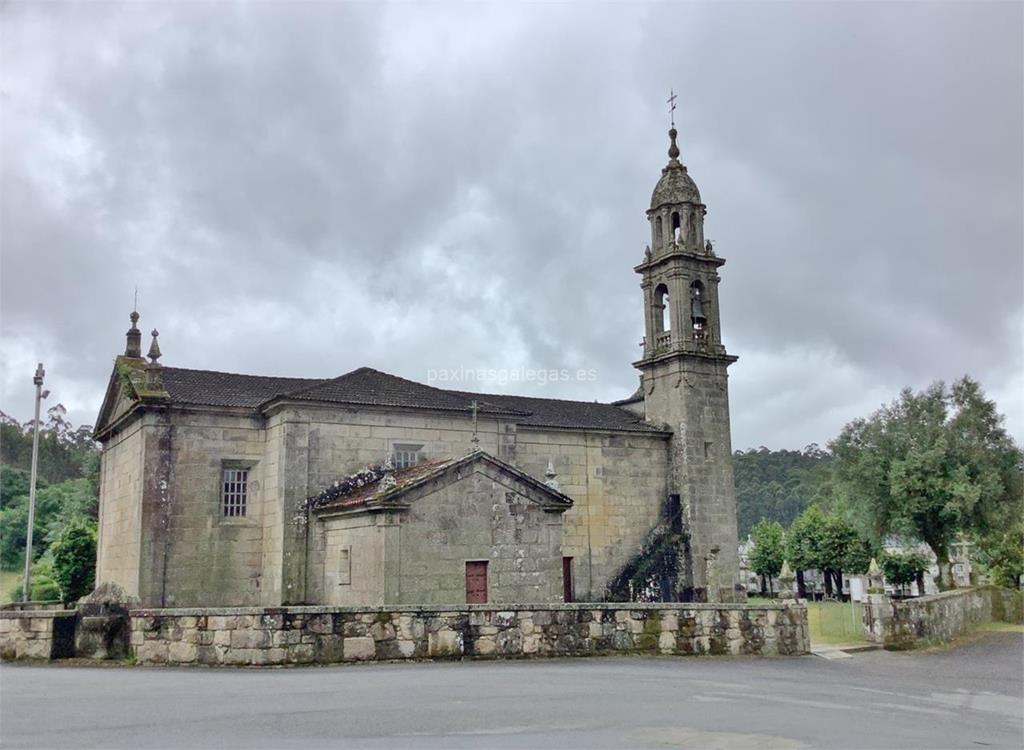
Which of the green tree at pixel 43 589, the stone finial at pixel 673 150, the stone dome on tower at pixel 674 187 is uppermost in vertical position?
the stone finial at pixel 673 150

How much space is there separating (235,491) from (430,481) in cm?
772

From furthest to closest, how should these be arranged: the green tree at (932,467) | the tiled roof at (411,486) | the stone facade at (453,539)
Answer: the green tree at (932,467), the tiled roof at (411,486), the stone facade at (453,539)

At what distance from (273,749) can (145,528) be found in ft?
60.1

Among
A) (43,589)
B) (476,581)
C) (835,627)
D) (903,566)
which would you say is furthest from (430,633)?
(903,566)

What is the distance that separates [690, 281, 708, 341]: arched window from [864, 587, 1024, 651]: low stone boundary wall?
13.3m

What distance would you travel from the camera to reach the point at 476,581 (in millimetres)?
22422

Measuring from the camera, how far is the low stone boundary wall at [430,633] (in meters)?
14.4

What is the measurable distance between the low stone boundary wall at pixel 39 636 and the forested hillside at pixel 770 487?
3589 inches

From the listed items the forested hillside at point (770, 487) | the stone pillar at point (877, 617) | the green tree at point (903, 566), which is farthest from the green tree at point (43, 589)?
the forested hillside at point (770, 487)

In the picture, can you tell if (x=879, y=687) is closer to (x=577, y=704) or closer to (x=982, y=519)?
(x=577, y=704)

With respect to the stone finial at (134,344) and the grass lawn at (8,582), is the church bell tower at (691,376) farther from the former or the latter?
the grass lawn at (8,582)

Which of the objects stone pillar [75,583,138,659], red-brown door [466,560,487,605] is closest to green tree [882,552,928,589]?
red-brown door [466,560,487,605]

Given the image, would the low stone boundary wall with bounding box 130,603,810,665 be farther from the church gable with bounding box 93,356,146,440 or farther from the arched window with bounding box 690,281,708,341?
the arched window with bounding box 690,281,708,341

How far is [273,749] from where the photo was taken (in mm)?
8383
